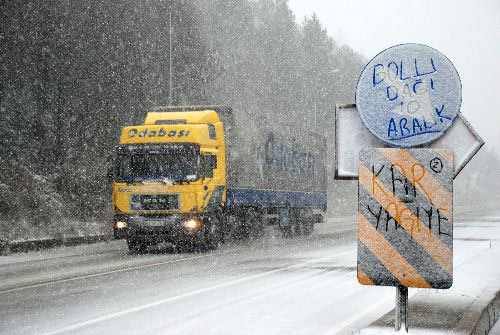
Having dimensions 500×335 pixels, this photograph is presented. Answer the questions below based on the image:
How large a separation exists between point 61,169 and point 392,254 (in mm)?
28215

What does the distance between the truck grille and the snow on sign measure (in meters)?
16.3

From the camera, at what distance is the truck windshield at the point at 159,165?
21.2m

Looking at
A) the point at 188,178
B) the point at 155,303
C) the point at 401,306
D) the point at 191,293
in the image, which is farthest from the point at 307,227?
the point at 401,306

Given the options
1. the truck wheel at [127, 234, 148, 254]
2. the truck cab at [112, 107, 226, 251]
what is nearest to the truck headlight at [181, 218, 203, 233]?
the truck cab at [112, 107, 226, 251]

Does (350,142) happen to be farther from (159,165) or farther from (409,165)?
(159,165)

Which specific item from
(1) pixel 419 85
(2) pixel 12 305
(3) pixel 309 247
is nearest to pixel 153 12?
→ (3) pixel 309 247

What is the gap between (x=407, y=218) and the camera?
5.05 meters

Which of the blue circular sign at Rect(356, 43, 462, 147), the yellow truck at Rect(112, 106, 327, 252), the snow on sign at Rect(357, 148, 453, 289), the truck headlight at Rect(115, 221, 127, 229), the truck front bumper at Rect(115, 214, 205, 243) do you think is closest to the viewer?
the snow on sign at Rect(357, 148, 453, 289)

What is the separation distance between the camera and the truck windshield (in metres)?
21.2

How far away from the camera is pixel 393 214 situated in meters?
5.06

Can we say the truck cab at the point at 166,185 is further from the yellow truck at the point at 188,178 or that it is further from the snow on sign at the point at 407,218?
the snow on sign at the point at 407,218

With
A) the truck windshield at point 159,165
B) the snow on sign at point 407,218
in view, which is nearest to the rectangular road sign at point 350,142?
the snow on sign at point 407,218

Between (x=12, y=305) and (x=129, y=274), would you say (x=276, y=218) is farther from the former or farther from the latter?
(x=12, y=305)

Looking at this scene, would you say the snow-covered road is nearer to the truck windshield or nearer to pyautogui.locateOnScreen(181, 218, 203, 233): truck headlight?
pyautogui.locateOnScreen(181, 218, 203, 233): truck headlight
